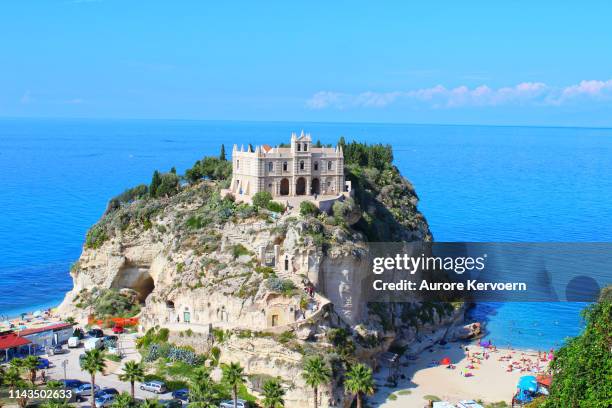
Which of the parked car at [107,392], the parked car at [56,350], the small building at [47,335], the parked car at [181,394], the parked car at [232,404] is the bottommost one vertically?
the parked car at [232,404]

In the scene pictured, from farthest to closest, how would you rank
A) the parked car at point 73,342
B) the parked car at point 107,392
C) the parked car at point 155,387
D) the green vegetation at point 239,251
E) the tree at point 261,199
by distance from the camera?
the tree at point 261,199 < the parked car at point 73,342 < the green vegetation at point 239,251 < the parked car at point 155,387 < the parked car at point 107,392

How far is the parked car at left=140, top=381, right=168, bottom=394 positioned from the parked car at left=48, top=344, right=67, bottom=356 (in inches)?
396

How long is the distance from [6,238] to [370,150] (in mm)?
54041

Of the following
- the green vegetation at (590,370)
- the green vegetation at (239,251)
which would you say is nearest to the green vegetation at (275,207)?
the green vegetation at (239,251)

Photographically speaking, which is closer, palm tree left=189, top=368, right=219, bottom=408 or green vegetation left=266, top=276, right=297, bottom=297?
palm tree left=189, top=368, right=219, bottom=408

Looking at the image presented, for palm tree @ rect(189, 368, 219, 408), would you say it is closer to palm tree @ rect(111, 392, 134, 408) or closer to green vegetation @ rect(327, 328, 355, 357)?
palm tree @ rect(111, 392, 134, 408)

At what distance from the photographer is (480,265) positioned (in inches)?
3031

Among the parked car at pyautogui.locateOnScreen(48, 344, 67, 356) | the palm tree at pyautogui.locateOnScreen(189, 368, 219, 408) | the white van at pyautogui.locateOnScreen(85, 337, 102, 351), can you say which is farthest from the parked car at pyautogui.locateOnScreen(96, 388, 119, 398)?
the parked car at pyautogui.locateOnScreen(48, 344, 67, 356)

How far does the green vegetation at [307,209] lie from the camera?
56144 millimetres

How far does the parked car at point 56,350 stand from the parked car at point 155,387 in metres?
10.1

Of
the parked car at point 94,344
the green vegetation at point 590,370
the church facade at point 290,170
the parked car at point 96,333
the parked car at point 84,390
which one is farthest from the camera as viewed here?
the church facade at point 290,170

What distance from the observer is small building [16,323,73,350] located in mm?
54562

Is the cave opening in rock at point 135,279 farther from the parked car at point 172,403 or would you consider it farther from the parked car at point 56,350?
the parked car at point 172,403

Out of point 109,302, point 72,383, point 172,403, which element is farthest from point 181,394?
point 109,302
